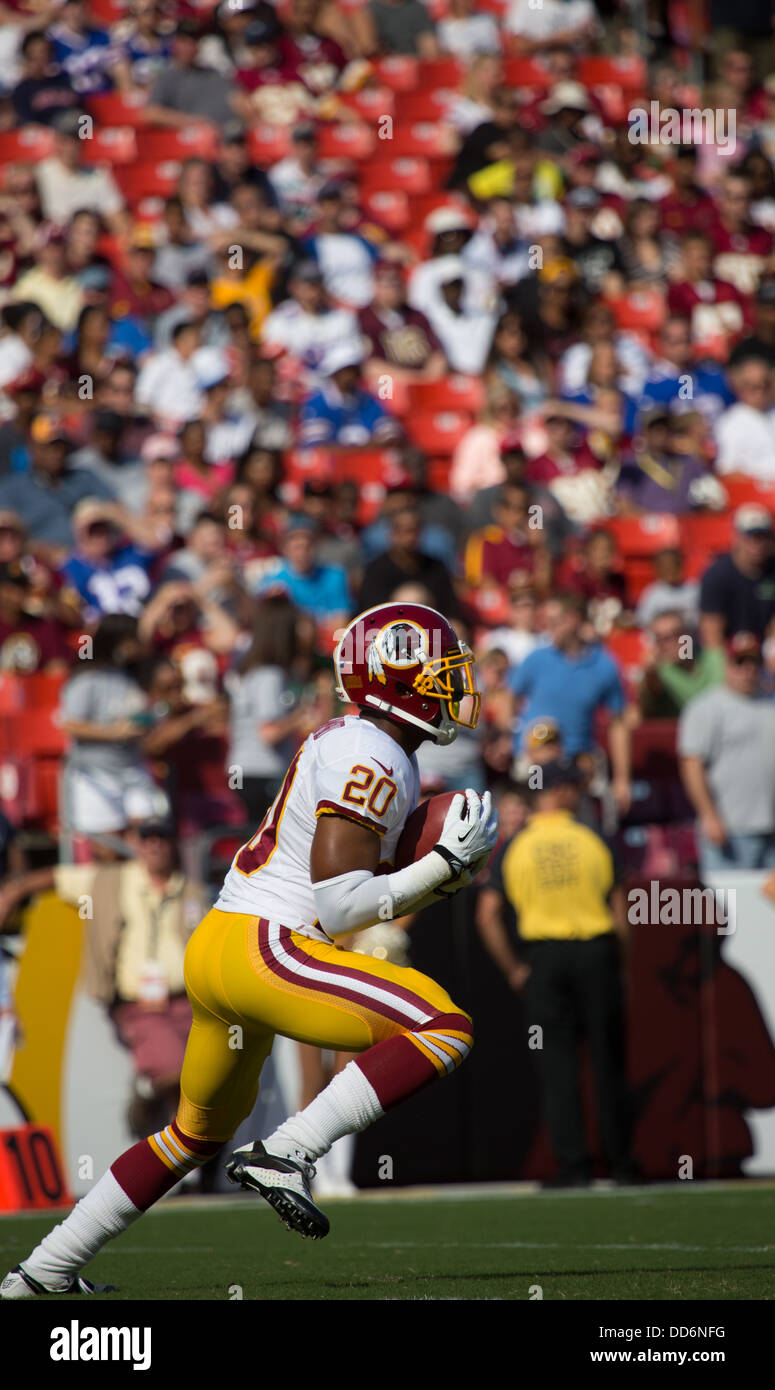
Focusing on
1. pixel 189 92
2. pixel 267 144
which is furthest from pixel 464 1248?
pixel 189 92

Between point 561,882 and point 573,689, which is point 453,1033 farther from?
point 573,689

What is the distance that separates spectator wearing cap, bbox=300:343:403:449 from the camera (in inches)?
530

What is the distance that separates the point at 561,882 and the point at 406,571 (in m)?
2.26

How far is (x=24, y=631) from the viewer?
450 inches

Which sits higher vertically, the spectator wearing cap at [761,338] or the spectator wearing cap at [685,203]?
the spectator wearing cap at [685,203]

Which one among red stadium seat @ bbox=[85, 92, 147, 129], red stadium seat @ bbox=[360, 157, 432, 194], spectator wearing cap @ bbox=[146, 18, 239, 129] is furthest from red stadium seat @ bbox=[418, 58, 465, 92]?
red stadium seat @ bbox=[85, 92, 147, 129]

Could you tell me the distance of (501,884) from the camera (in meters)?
10.2

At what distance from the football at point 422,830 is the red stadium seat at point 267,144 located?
11961 mm

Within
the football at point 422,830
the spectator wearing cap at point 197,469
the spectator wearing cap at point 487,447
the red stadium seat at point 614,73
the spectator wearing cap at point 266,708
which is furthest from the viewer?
the red stadium seat at point 614,73

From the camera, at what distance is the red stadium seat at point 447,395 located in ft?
47.0

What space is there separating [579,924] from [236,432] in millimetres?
4874

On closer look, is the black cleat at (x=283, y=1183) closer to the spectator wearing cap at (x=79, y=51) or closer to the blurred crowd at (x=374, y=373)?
the blurred crowd at (x=374, y=373)

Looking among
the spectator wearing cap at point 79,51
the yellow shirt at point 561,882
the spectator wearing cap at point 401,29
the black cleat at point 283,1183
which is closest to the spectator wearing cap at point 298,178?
the spectator wearing cap at point 79,51

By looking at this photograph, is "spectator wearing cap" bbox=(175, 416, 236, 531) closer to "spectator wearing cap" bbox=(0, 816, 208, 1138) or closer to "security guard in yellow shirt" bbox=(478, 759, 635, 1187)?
"spectator wearing cap" bbox=(0, 816, 208, 1138)
